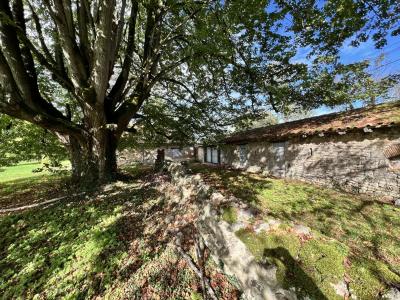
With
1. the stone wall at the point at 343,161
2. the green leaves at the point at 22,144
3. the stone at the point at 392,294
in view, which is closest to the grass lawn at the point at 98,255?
the stone at the point at 392,294

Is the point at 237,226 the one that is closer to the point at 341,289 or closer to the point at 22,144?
the point at 341,289

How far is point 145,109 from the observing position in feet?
37.6

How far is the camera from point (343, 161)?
8938 mm

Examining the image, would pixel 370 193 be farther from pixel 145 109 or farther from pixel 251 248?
pixel 145 109

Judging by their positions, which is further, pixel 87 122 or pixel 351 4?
pixel 87 122

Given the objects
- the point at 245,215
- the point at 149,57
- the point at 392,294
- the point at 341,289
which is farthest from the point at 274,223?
the point at 149,57

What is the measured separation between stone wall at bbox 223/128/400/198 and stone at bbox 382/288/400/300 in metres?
7.48

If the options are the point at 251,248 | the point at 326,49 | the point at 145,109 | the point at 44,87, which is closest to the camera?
the point at 251,248

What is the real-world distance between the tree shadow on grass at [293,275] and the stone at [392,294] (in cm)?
58

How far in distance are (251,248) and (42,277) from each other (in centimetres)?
389

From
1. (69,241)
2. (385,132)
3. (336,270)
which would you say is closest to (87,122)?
(69,241)

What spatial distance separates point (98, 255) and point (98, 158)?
4812mm

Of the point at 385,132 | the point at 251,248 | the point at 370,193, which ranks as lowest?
the point at 370,193

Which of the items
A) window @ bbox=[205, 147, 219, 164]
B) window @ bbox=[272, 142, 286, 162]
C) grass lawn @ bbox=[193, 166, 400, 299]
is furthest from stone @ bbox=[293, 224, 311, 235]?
window @ bbox=[205, 147, 219, 164]
